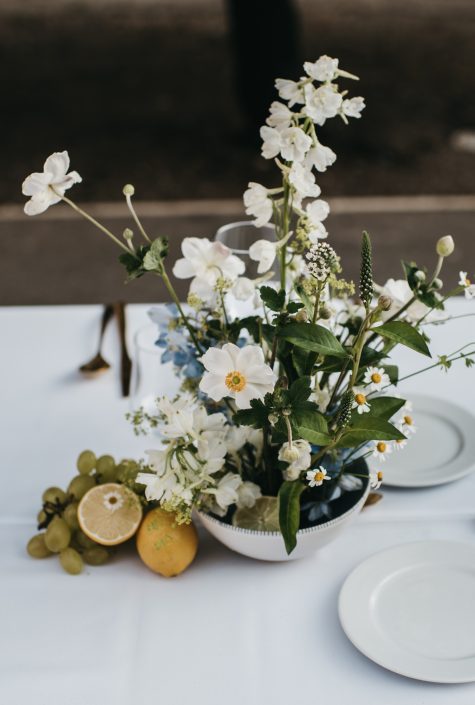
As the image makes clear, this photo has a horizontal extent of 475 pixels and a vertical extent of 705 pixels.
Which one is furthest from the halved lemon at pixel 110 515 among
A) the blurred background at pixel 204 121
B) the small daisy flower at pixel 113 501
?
the blurred background at pixel 204 121

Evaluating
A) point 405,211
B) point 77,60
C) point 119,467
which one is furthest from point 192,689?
point 77,60

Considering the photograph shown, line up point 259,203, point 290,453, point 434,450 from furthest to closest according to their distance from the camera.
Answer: point 434,450
point 259,203
point 290,453

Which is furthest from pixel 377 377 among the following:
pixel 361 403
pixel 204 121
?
pixel 204 121

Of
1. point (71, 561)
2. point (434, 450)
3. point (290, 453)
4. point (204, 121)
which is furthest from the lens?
point (204, 121)

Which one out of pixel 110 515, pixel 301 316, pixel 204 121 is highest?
pixel 204 121

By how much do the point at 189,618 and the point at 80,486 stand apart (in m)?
0.21

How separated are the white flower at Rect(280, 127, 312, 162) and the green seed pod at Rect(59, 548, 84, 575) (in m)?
0.51

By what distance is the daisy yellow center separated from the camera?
0.81 meters

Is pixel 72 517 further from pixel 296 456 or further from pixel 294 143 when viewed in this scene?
pixel 294 143

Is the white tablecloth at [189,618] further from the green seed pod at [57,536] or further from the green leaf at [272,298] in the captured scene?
the green leaf at [272,298]

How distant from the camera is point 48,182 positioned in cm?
85

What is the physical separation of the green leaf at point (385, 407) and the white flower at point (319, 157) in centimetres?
24

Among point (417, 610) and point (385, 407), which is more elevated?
point (385, 407)

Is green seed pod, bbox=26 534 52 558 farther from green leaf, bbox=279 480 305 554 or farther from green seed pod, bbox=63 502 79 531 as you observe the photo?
green leaf, bbox=279 480 305 554
